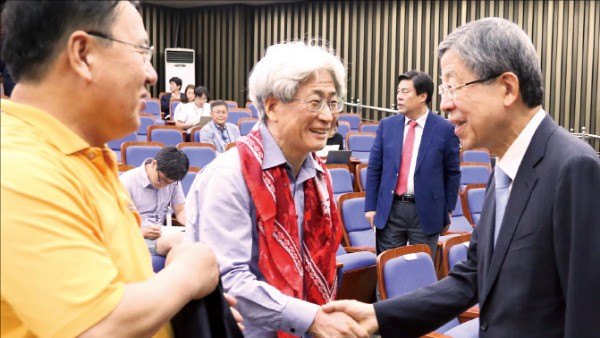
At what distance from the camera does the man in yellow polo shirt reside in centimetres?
85

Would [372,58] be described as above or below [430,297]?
above

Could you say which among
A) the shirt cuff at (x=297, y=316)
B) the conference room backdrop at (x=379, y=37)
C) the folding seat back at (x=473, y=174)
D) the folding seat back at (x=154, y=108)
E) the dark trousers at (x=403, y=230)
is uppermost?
the conference room backdrop at (x=379, y=37)

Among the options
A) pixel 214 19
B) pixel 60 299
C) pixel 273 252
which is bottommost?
pixel 273 252

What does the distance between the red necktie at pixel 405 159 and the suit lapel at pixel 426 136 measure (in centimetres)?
11

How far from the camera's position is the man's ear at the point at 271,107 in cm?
192

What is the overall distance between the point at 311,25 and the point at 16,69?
13587 millimetres

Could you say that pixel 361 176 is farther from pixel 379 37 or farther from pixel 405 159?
pixel 379 37

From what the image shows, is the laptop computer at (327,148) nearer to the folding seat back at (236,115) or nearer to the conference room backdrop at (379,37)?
the folding seat back at (236,115)

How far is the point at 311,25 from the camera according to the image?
14211mm

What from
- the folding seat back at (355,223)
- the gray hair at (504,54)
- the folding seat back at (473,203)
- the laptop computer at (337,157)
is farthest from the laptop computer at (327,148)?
the gray hair at (504,54)

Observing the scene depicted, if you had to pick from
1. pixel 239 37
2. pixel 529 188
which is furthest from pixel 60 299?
pixel 239 37

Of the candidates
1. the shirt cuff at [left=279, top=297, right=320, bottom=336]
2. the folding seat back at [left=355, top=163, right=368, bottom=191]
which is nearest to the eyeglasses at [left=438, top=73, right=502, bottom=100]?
the shirt cuff at [left=279, top=297, right=320, bottom=336]

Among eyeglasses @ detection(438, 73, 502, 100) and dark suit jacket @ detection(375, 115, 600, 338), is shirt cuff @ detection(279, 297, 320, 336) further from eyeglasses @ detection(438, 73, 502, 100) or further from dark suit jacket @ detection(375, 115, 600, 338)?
eyeglasses @ detection(438, 73, 502, 100)

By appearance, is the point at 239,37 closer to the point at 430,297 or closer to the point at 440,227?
the point at 440,227
